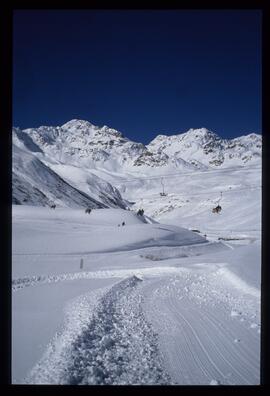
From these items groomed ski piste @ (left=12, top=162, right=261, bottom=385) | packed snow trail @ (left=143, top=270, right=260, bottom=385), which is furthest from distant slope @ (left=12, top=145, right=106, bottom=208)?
packed snow trail @ (left=143, top=270, right=260, bottom=385)

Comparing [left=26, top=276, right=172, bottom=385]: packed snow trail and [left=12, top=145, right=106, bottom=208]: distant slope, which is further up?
[left=12, top=145, right=106, bottom=208]: distant slope

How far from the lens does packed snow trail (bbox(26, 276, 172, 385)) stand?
2965mm

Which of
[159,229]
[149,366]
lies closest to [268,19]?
[149,366]

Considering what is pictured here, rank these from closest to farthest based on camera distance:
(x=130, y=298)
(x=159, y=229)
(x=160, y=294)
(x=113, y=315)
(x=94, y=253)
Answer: (x=113, y=315)
(x=130, y=298)
(x=160, y=294)
(x=94, y=253)
(x=159, y=229)

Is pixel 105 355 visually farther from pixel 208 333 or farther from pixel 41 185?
pixel 41 185

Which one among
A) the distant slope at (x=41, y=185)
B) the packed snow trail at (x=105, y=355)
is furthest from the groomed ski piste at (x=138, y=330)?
the distant slope at (x=41, y=185)

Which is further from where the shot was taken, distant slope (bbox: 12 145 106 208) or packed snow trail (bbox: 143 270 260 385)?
distant slope (bbox: 12 145 106 208)

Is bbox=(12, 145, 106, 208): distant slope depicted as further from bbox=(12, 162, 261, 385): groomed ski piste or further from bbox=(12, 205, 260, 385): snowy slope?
bbox=(12, 205, 260, 385): snowy slope

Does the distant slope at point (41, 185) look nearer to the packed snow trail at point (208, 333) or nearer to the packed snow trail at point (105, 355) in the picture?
the packed snow trail at point (208, 333)

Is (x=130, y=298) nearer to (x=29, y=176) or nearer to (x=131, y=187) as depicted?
(x=29, y=176)

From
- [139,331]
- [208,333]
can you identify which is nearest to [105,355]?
[139,331]

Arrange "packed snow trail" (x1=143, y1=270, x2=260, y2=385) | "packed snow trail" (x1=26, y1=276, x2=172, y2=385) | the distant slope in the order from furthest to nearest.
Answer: the distant slope → "packed snow trail" (x1=143, y1=270, x2=260, y2=385) → "packed snow trail" (x1=26, y1=276, x2=172, y2=385)

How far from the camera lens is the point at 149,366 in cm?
319

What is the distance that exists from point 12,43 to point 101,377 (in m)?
3.18
